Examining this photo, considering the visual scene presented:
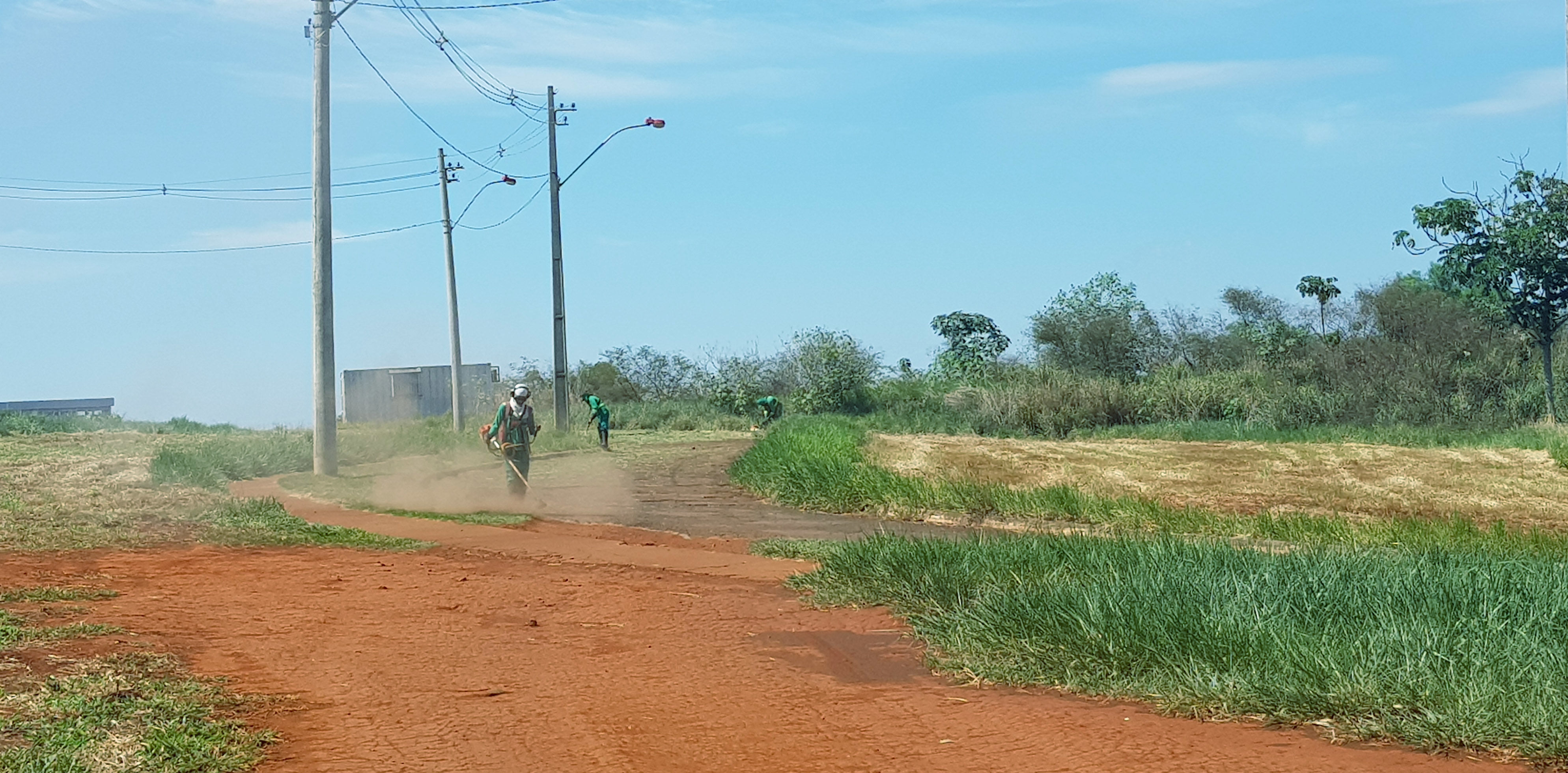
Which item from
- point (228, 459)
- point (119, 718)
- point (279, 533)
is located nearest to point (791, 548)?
point (279, 533)

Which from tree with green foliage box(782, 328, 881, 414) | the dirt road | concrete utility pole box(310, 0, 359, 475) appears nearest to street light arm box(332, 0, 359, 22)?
concrete utility pole box(310, 0, 359, 475)

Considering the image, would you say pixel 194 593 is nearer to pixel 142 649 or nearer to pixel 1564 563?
pixel 142 649

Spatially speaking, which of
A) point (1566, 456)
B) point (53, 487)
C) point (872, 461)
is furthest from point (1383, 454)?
point (53, 487)

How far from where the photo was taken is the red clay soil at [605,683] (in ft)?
21.0

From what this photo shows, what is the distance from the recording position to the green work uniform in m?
20.8

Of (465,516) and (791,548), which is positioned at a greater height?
(465,516)

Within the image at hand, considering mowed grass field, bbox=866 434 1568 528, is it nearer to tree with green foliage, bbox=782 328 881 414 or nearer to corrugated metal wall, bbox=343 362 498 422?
tree with green foliage, bbox=782 328 881 414

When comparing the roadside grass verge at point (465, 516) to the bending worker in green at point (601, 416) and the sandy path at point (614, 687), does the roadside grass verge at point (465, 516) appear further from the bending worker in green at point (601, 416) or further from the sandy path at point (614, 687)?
the bending worker in green at point (601, 416)

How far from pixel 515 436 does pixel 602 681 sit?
1317cm

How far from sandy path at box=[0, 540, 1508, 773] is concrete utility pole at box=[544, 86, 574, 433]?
24.1m

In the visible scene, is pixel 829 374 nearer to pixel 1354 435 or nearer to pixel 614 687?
pixel 1354 435

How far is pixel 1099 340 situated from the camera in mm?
47688

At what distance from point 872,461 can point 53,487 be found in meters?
12.5

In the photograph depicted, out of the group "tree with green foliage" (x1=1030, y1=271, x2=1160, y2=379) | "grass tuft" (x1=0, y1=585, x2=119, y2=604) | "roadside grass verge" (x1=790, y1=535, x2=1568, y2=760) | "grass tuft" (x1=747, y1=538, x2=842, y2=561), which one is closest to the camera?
"roadside grass verge" (x1=790, y1=535, x2=1568, y2=760)
